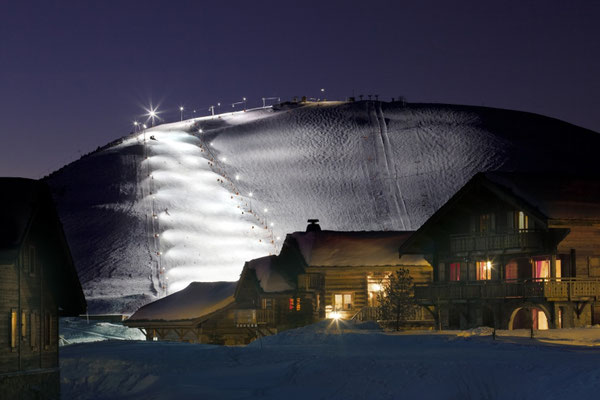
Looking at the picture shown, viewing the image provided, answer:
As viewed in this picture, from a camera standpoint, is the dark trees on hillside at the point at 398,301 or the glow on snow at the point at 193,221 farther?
the glow on snow at the point at 193,221

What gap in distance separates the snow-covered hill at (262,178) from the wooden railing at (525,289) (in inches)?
1928

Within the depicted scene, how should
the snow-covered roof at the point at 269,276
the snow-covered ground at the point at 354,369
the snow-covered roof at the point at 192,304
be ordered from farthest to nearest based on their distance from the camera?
the snow-covered roof at the point at 192,304
the snow-covered roof at the point at 269,276
the snow-covered ground at the point at 354,369

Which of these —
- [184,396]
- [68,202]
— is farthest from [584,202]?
[68,202]

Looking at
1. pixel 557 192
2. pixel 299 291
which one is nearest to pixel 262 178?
pixel 299 291

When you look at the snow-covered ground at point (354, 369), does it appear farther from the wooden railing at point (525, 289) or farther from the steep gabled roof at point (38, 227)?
the wooden railing at point (525, 289)

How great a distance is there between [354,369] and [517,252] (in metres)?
23.0

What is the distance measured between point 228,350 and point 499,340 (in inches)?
362

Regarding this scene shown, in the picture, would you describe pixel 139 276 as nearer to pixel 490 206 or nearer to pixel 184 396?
pixel 490 206

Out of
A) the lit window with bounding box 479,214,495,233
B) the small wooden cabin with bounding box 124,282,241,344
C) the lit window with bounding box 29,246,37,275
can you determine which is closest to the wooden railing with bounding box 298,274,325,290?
the small wooden cabin with bounding box 124,282,241,344

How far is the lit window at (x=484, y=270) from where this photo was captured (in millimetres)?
52969

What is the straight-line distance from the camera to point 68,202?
130 meters

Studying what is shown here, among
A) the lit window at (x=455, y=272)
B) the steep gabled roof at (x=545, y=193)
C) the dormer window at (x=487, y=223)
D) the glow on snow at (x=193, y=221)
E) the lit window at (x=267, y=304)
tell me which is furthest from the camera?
the glow on snow at (x=193, y=221)

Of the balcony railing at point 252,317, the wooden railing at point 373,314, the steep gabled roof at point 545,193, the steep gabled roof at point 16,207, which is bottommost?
the balcony railing at point 252,317

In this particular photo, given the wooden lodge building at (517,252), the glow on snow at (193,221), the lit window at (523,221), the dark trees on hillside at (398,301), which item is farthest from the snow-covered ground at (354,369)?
the glow on snow at (193,221)
